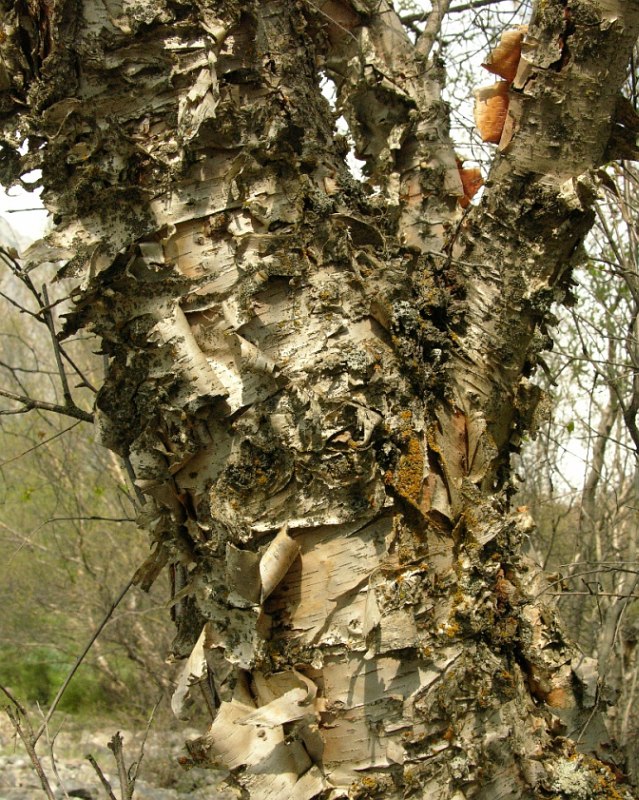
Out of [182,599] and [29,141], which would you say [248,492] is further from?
[29,141]

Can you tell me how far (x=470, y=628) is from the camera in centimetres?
120

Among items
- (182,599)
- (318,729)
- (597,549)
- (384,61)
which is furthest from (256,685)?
(597,549)

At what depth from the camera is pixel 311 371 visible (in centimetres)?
124

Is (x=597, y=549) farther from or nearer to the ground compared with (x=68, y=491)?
nearer to the ground

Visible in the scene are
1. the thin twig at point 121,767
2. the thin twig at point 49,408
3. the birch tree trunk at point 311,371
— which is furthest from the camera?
the thin twig at point 49,408

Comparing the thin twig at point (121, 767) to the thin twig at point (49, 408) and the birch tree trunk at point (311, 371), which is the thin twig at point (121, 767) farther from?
the thin twig at point (49, 408)

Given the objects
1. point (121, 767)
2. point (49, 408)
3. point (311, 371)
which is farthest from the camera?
point (49, 408)

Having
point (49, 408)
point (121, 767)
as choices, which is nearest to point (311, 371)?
point (49, 408)

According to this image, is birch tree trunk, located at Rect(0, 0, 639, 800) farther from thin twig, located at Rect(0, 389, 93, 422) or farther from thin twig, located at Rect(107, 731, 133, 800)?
thin twig, located at Rect(0, 389, 93, 422)

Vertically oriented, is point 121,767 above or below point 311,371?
below

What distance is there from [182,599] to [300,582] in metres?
0.29

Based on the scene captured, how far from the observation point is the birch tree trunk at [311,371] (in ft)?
3.84

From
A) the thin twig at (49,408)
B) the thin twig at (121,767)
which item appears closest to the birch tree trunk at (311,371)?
the thin twig at (121,767)

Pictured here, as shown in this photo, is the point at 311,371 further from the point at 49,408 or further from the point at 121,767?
the point at 121,767
